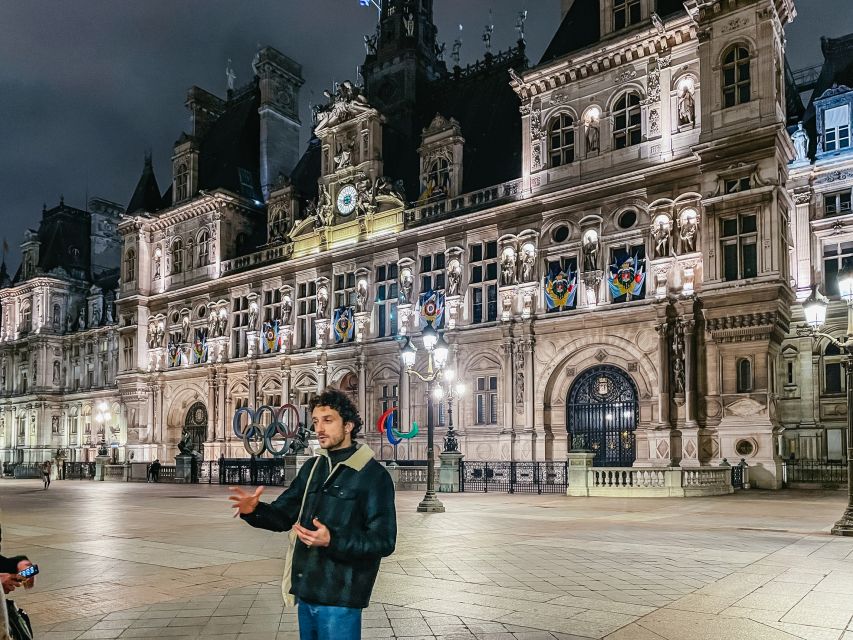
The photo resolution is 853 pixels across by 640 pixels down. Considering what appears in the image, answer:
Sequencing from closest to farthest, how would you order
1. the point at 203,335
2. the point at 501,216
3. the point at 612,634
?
the point at 612,634 → the point at 501,216 → the point at 203,335

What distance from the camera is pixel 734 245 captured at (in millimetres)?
28359

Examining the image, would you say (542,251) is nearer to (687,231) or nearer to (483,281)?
(483,281)

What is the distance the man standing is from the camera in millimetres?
4211

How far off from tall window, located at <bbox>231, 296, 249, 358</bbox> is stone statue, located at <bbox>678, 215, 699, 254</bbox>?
2581 centimetres

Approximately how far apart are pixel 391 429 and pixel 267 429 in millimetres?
6898

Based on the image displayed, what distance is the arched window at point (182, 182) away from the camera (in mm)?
51625

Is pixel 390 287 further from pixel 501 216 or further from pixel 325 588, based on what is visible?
pixel 325 588

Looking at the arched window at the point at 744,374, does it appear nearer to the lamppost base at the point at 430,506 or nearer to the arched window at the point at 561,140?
the arched window at the point at 561,140

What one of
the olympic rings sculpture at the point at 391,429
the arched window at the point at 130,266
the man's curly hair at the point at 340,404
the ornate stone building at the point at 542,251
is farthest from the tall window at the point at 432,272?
the man's curly hair at the point at 340,404

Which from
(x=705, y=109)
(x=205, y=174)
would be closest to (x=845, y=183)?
(x=705, y=109)

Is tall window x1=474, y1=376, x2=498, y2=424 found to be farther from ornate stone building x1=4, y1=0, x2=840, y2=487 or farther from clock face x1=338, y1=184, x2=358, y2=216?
clock face x1=338, y1=184, x2=358, y2=216

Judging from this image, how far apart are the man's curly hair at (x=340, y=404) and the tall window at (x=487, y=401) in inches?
1176

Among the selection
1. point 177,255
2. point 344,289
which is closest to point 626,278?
point 344,289

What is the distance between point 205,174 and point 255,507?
1986 inches
